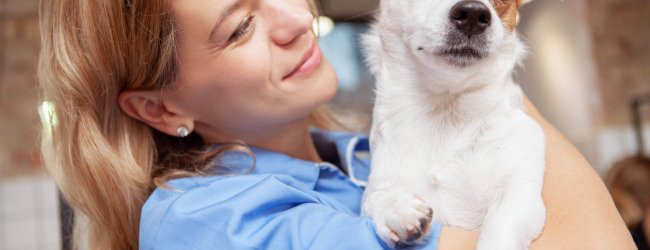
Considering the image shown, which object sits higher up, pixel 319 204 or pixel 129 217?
pixel 319 204

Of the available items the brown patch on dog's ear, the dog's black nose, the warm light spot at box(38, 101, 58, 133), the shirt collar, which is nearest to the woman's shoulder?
the shirt collar

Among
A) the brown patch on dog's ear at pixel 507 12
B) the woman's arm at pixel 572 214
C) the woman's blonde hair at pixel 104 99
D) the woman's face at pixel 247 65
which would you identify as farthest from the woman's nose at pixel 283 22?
the woman's arm at pixel 572 214

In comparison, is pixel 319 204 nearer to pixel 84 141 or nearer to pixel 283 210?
pixel 283 210

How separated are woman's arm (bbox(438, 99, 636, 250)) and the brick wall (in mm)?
3697

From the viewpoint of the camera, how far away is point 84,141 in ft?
4.44

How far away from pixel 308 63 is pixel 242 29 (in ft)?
0.56

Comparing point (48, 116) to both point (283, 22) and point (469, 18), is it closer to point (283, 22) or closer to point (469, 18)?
point (283, 22)

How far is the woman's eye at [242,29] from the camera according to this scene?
132 cm

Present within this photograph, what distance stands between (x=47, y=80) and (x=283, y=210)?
0.62 metres

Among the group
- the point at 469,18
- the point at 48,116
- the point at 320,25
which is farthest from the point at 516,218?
the point at 320,25

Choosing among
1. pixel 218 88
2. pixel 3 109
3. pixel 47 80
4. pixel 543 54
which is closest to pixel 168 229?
pixel 218 88

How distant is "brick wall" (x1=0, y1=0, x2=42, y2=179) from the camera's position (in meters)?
4.15

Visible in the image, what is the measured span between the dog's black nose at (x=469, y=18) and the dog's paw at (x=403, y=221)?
0.37m

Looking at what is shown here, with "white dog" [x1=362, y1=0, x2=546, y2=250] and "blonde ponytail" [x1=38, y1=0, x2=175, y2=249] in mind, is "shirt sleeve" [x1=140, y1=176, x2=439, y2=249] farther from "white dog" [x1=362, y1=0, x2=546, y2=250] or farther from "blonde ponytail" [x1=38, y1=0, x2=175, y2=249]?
"blonde ponytail" [x1=38, y1=0, x2=175, y2=249]
